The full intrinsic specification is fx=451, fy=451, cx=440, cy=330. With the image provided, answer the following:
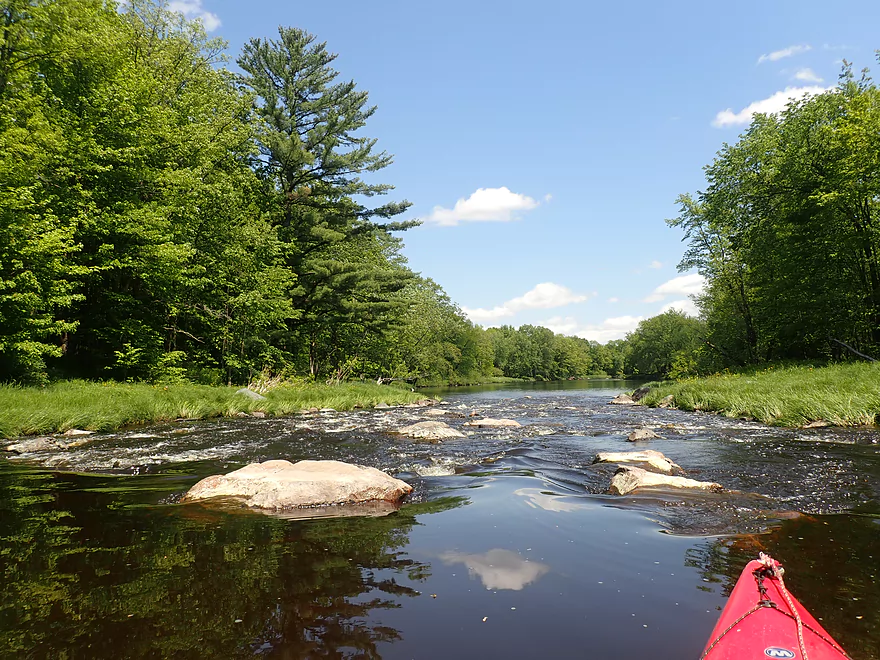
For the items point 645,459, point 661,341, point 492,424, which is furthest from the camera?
point 661,341

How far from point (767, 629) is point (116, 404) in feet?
51.5

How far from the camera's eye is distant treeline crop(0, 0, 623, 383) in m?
15.1

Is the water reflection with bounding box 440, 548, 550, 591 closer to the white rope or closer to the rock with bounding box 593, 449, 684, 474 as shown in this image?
the white rope

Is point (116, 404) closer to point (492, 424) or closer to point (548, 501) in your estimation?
point (492, 424)

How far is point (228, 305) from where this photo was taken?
72.0 ft

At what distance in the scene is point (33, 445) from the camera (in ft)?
31.6

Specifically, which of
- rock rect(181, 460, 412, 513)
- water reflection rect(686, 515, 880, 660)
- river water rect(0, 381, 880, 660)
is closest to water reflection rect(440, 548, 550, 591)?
river water rect(0, 381, 880, 660)

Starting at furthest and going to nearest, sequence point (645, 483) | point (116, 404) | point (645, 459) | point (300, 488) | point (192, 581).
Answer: point (116, 404)
point (645, 459)
point (645, 483)
point (300, 488)
point (192, 581)

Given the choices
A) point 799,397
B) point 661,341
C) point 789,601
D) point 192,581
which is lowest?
point 192,581

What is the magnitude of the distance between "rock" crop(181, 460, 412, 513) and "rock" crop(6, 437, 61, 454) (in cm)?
600

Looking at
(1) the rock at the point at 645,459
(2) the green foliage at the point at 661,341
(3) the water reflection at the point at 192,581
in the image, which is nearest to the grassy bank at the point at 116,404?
(3) the water reflection at the point at 192,581

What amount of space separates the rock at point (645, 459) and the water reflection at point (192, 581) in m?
4.59

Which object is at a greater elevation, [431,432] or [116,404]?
[116,404]

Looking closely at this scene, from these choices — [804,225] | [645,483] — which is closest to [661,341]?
[804,225]
